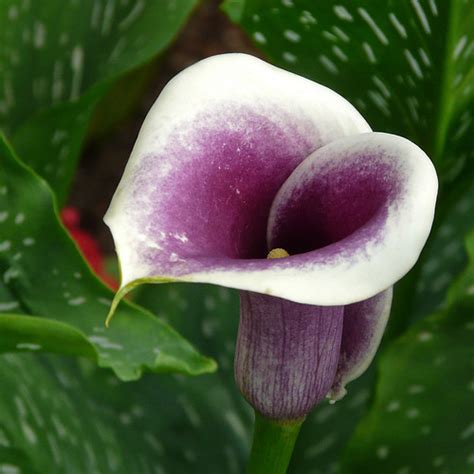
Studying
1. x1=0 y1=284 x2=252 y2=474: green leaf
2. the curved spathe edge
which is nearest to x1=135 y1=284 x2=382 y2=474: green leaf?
x1=0 y1=284 x2=252 y2=474: green leaf

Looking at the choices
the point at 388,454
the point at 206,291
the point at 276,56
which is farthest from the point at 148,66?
the point at 388,454

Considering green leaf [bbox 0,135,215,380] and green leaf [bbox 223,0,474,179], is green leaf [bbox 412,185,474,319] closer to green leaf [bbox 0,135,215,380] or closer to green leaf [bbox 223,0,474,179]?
green leaf [bbox 223,0,474,179]

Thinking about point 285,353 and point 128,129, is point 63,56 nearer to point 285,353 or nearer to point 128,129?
point 285,353

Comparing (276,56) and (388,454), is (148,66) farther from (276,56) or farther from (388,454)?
(388,454)

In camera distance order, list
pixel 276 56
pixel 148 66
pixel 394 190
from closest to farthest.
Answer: pixel 394 190
pixel 276 56
pixel 148 66

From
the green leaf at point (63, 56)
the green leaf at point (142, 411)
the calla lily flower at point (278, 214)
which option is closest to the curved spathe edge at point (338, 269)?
the calla lily flower at point (278, 214)

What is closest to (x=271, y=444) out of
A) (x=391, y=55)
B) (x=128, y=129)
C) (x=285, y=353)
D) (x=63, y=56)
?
(x=285, y=353)
